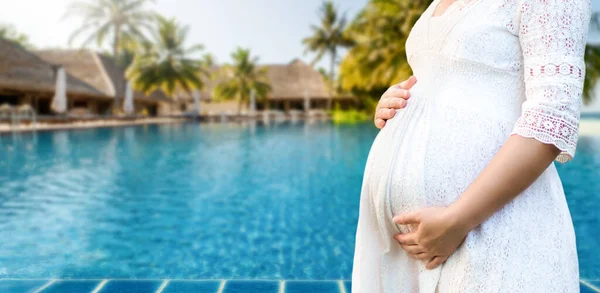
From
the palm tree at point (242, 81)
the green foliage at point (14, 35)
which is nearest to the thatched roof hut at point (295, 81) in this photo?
the palm tree at point (242, 81)

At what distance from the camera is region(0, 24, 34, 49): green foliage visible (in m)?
39.2

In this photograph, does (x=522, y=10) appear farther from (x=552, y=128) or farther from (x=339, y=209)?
(x=339, y=209)

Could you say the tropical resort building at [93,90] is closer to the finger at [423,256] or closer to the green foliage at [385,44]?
the green foliage at [385,44]

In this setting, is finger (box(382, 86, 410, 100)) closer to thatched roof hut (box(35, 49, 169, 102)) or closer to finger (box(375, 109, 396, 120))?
finger (box(375, 109, 396, 120))

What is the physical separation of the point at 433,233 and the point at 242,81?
122ft

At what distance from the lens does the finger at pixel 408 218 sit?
26.7 inches

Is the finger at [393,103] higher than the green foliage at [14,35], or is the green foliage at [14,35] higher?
the green foliage at [14,35]

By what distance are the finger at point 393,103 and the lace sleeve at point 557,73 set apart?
0.19 metres

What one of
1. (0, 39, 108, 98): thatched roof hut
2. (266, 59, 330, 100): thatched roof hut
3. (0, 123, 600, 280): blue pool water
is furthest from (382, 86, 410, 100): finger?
(266, 59, 330, 100): thatched roof hut

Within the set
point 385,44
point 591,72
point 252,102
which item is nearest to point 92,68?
point 252,102

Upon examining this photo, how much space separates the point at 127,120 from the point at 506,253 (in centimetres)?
2523

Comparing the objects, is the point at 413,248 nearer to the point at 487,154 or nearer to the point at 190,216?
the point at 487,154

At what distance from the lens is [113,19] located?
89.3ft

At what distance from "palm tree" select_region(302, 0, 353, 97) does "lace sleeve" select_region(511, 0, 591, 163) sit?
1389 inches
